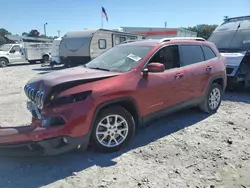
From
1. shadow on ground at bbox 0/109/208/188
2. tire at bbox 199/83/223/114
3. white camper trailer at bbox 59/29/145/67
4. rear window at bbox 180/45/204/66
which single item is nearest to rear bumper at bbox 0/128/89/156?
shadow on ground at bbox 0/109/208/188

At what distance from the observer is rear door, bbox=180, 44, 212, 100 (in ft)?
15.8

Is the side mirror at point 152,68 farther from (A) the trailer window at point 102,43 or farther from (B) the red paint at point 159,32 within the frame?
(B) the red paint at point 159,32

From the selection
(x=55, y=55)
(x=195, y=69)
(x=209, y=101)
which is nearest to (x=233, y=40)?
(x=209, y=101)

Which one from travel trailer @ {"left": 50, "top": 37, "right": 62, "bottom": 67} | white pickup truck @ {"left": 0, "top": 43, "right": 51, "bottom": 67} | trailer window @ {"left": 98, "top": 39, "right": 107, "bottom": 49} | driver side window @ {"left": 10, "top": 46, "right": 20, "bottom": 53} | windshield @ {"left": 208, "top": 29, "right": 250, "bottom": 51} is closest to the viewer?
windshield @ {"left": 208, "top": 29, "right": 250, "bottom": 51}

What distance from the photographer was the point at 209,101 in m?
5.59

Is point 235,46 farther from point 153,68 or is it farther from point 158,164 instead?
point 158,164

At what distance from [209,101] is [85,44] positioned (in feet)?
37.5

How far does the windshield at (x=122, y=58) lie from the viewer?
4.11 m

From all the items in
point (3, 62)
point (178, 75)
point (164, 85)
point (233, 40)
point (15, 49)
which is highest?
point (15, 49)

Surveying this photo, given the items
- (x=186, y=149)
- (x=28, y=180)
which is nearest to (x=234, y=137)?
(x=186, y=149)

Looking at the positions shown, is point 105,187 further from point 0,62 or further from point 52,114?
point 0,62

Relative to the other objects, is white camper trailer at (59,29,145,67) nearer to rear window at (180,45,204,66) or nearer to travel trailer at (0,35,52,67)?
travel trailer at (0,35,52,67)

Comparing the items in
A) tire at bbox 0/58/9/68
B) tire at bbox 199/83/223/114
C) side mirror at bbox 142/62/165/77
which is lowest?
tire at bbox 199/83/223/114

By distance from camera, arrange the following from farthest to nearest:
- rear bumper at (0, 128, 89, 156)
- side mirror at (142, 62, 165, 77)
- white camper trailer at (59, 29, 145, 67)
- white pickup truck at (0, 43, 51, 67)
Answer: white pickup truck at (0, 43, 51, 67) < white camper trailer at (59, 29, 145, 67) < side mirror at (142, 62, 165, 77) < rear bumper at (0, 128, 89, 156)
